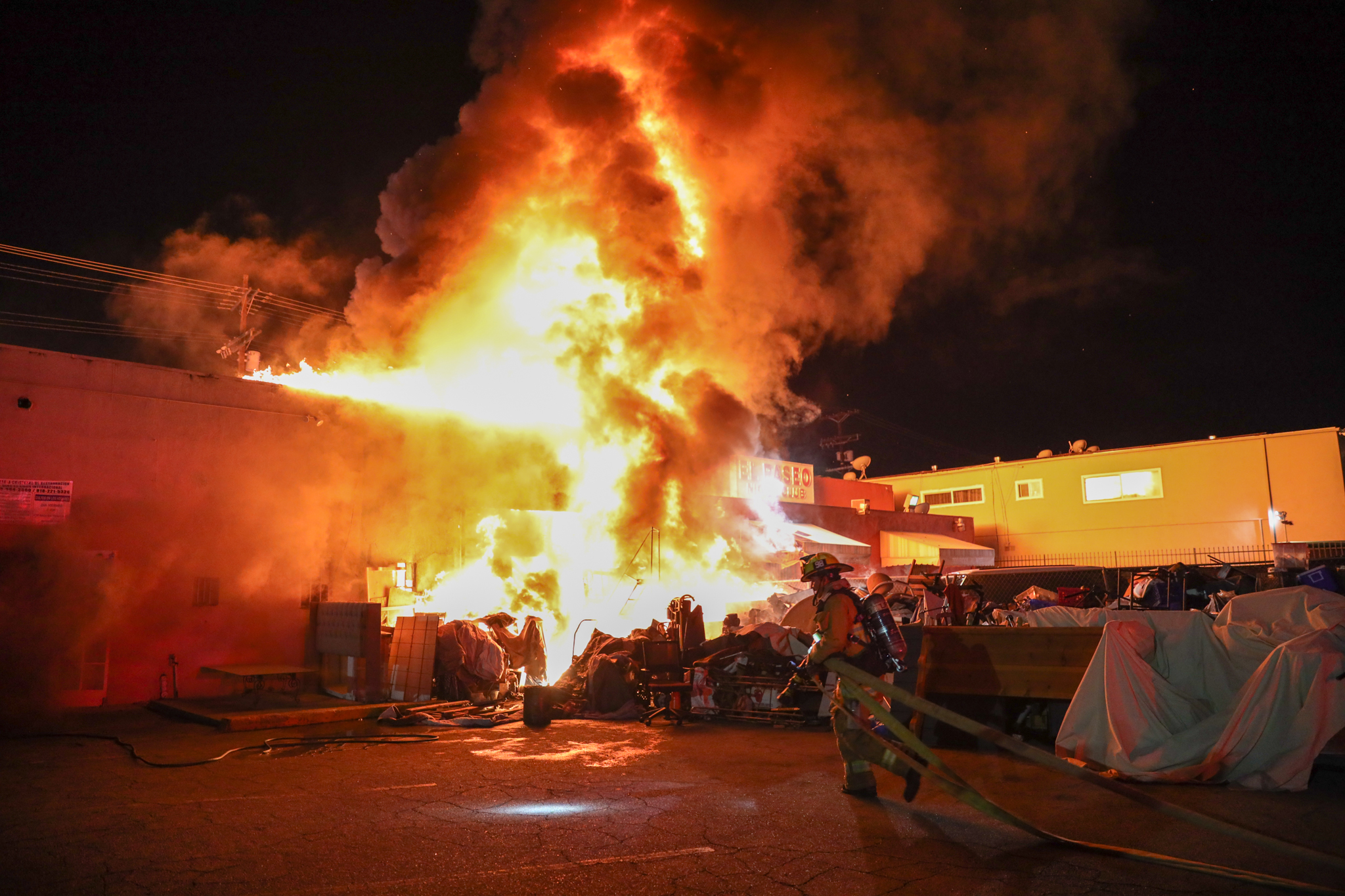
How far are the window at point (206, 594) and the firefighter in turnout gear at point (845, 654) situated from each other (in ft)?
31.8

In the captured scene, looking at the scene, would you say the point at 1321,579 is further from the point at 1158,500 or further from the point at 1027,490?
the point at 1027,490

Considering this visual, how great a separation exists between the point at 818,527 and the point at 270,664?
17259 mm

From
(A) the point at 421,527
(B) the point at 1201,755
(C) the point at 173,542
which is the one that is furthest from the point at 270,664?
(B) the point at 1201,755

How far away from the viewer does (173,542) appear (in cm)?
1305

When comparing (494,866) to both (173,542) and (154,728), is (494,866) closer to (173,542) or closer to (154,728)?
(154,728)

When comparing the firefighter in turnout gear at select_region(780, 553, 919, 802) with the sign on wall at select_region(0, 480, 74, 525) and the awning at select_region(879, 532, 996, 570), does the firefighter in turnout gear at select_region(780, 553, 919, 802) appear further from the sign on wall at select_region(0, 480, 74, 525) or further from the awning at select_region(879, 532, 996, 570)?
the awning at select_region(879, 532, 996, 570)

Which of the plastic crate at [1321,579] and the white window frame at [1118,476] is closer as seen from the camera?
the plastic crate at [1321,579]

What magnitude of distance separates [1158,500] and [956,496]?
26.3ft

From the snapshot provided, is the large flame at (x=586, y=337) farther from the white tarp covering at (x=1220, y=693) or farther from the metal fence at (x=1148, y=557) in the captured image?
the metal fence at (x=1148, y=557)

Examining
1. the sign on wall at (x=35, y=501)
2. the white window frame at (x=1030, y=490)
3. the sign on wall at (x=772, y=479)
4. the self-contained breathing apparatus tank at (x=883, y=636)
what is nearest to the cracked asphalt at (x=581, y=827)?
the self-contained breathing apparatus tank at (x=883, y=636)

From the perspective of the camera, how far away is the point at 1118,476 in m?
32.3

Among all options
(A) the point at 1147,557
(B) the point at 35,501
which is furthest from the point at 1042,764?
(A) the point at 1147,557

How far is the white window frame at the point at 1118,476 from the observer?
3122 cm

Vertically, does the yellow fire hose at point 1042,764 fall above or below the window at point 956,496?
below
